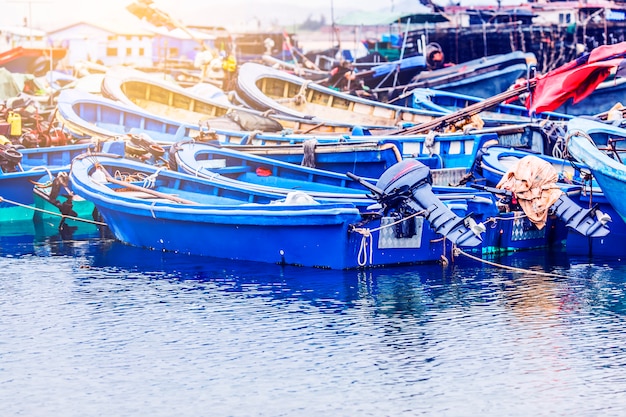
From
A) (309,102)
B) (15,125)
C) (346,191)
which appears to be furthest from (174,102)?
(346,191)

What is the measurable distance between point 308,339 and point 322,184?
5.65m

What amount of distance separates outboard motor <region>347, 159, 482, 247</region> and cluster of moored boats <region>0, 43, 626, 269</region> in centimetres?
2

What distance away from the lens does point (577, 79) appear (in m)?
18.8

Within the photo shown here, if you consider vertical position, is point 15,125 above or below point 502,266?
above

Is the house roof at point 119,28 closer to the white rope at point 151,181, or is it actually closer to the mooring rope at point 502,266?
the white rope at point 151,181

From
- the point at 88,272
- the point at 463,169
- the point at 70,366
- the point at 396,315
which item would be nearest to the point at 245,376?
the point at 70,366

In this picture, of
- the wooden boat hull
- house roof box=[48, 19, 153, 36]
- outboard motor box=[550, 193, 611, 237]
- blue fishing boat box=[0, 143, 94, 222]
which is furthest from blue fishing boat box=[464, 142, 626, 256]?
house roof box=[48, 19, 153, 36]

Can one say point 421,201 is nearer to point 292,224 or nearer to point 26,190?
point 292,224

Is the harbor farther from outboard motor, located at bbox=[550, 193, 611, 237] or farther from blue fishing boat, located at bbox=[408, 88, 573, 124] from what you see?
blue fishing boat, located at bbox=[408, 88, 573, 124]

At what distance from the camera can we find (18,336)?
1264cm

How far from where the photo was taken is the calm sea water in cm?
1037

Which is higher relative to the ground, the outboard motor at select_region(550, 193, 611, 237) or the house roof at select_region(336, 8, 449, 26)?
the house roof at select_region(336, 8, 449, 26)

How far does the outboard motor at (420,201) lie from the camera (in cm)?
1444

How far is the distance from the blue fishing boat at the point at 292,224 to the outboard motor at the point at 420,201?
13mm
